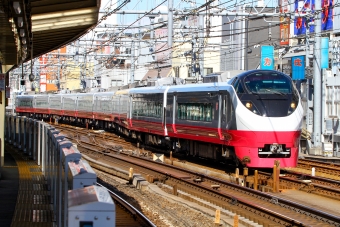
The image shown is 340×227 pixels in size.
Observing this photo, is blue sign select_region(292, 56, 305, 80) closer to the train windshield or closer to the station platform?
the train windshield

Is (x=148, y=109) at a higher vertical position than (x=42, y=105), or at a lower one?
higher

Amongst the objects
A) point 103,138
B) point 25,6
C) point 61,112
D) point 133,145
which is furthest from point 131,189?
point 61,112

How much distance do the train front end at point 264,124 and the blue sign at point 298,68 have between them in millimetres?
14283

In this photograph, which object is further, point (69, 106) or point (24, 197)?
point (69, 106)

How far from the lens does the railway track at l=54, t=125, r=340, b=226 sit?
11.1 m

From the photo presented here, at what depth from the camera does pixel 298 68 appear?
1220 inches

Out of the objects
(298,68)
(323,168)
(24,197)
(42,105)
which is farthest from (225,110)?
(42,105)

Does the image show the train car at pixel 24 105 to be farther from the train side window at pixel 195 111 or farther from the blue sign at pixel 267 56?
the train side window at pixel 195 111

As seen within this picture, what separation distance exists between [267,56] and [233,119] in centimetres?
1602

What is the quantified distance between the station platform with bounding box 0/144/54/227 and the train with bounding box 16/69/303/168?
5090 mm

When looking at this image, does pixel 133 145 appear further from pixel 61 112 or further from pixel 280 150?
pixel 61 112

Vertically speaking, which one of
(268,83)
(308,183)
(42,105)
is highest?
(268,83)

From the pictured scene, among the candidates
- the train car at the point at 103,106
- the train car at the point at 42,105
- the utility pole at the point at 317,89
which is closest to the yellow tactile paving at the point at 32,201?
the utility pole at the point at 317,89

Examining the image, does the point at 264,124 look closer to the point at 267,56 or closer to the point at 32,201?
the point at 32,201
